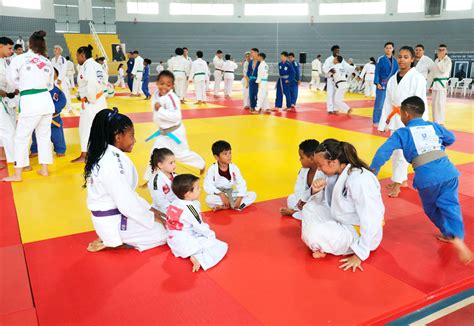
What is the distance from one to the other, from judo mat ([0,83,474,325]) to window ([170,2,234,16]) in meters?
24.6

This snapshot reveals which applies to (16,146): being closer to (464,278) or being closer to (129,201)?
(129,201)

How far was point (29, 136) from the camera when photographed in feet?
17.3

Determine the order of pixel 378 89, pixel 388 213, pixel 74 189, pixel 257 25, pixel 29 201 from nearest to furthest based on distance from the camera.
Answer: pixel 388 213, pixel 29 201, pixel 74 189, pixel 378 89, pixel 257 25

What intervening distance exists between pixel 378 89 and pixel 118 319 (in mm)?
8130

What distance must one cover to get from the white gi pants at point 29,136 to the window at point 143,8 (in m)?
23.2

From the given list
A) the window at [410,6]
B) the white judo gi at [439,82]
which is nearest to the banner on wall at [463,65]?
the window at [410,6]

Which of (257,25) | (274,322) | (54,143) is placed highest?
(257,25)

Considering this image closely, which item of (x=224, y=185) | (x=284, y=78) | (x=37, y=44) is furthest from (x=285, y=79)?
(x=224, y=185)

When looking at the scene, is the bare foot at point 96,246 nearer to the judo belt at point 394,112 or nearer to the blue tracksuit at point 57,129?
the blue tracksuit at point 57,129

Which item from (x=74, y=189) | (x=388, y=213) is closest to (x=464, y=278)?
(x=388, y=213)

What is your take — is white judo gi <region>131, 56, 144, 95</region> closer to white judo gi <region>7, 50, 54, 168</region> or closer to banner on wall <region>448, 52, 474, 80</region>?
white judo gi <region>7, 50, 54, 168</region>

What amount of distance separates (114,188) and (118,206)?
0.15 m

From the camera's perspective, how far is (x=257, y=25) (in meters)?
27.6

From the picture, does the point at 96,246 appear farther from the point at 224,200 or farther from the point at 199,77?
the point at 199,77
